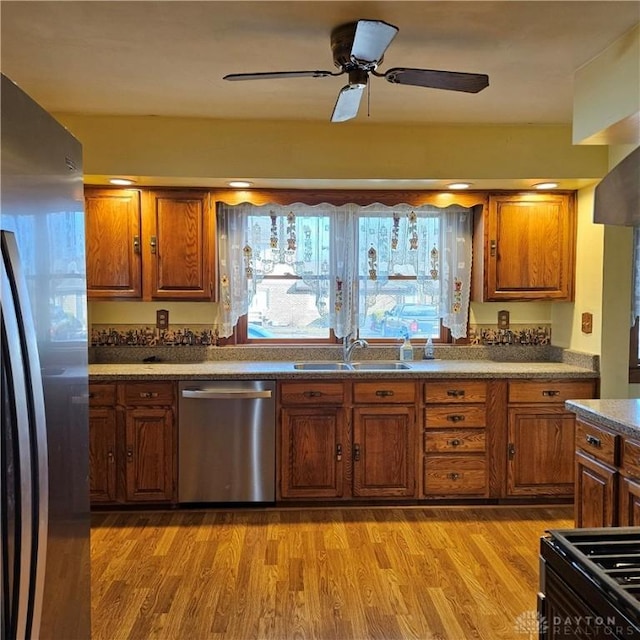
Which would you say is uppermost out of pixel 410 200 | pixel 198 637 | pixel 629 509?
pixel 410 200

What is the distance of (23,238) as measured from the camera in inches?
46.8

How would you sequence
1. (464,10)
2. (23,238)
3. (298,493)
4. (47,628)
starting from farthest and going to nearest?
(298,493)
(464,10)
(47,628)
(23,238)

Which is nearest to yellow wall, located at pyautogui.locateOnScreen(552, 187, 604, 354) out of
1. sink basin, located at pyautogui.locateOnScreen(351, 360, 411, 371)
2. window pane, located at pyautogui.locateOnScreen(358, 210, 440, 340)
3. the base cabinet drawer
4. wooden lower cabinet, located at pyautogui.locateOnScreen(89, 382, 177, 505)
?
window pane, located at pyautogui.locateOnScreen(358, 210, 440, 340)

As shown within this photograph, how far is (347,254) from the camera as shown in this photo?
4043 millimetres

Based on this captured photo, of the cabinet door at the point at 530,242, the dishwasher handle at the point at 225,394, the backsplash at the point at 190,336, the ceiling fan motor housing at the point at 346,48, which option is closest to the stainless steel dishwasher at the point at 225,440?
the dishwasher handle at the point at 225,394

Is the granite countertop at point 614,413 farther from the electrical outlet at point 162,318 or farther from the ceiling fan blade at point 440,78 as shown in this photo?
the electrical outlet at point 162,318

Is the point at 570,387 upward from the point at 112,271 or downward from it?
downward

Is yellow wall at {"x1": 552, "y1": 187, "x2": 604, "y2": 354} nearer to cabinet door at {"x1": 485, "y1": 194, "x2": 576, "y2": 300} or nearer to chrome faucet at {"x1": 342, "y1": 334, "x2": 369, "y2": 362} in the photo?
cabinet door at {"x1": 485, "y1": 194, "x2": 576, "y2": 300}

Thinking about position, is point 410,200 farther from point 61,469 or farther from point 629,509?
point 61,469

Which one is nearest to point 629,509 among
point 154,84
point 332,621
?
point 332,621

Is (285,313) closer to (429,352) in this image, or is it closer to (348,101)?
(429,352)

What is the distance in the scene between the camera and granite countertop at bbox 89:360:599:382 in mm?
3453

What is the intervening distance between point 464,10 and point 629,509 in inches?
81.9

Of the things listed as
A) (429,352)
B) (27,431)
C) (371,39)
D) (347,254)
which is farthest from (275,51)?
(429,352)
